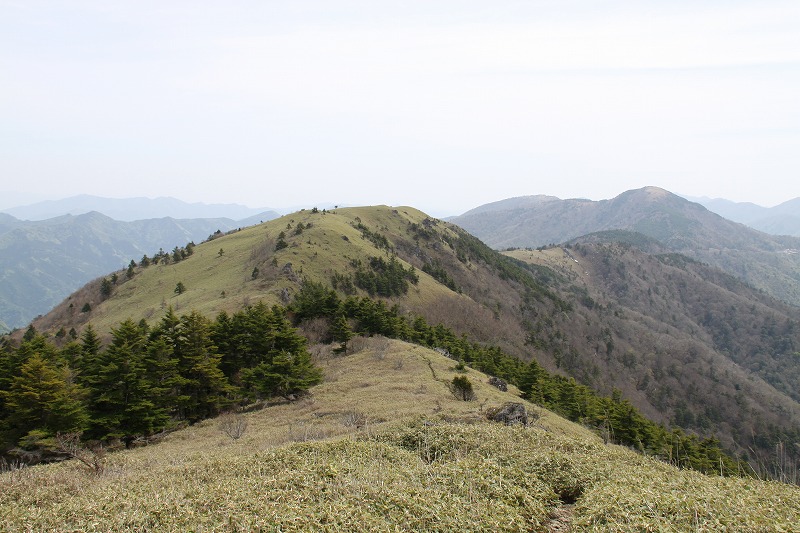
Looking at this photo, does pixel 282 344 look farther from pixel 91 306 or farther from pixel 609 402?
pixel 91 306

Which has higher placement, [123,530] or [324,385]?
[123,530]

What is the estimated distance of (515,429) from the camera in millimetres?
19234

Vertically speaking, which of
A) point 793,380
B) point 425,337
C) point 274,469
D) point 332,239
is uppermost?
point 332,239

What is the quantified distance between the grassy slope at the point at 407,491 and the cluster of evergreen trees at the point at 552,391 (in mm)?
19001

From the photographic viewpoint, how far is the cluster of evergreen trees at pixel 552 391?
35469 millimetres

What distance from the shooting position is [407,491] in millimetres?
11344

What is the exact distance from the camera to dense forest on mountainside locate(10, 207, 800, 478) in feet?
263

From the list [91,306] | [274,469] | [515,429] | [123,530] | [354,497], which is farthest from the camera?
[91,306]

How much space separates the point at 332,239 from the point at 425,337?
192 feet

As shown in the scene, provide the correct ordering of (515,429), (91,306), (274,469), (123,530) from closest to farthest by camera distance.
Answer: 1. (123,530)
2. (274,469)
3. (515,429)
4. (91,306)

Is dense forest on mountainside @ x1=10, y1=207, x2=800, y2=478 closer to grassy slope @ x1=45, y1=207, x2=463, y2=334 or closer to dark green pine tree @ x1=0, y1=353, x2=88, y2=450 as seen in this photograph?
grassy slope @ x1=45, y1=207, x2=463, y2=334

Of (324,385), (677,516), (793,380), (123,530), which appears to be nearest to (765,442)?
(793,380)

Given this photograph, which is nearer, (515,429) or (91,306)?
(515,429)

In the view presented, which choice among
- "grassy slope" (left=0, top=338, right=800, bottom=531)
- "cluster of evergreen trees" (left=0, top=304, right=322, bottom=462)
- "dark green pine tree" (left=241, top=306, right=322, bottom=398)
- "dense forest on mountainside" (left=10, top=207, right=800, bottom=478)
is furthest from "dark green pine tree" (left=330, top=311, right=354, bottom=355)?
"grassy slope" (left=0, top=338, right=800, bottom=531)
